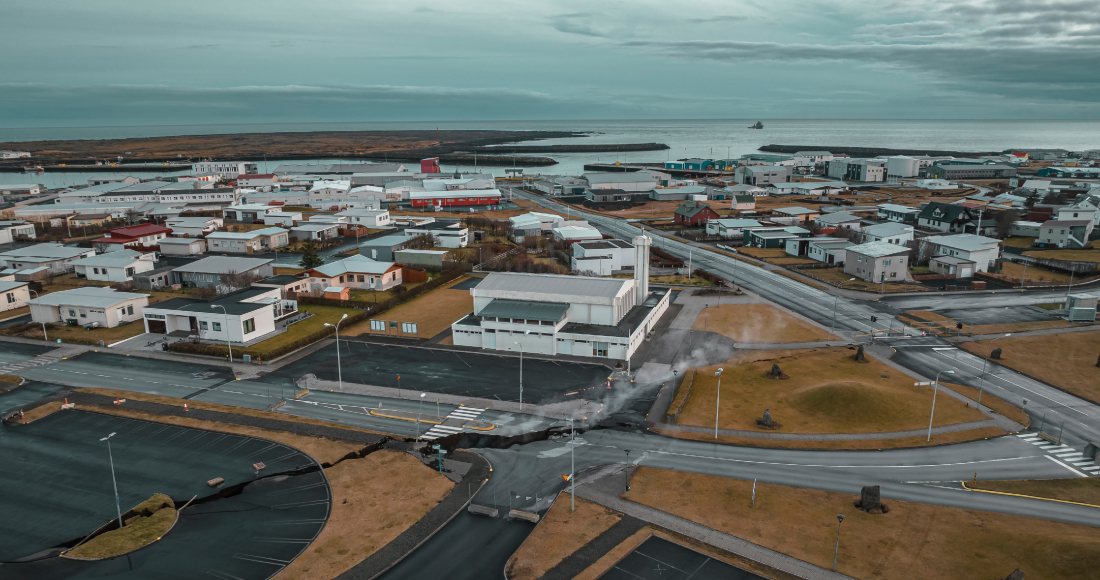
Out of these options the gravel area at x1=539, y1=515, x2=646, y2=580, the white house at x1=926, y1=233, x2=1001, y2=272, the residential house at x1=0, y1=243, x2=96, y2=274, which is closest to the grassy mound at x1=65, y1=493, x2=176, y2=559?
the gravel area at x1=539, y1=515, x2=646, y2=580

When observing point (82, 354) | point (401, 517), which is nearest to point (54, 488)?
point (401, 517)

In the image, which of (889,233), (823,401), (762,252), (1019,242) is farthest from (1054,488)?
(1019,242)

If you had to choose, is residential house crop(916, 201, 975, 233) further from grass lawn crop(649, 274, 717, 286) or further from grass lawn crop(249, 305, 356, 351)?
grass lawn crop(249, 305, 356, 351)

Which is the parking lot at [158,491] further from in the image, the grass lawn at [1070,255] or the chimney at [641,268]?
the grass lawn at [1070,255]

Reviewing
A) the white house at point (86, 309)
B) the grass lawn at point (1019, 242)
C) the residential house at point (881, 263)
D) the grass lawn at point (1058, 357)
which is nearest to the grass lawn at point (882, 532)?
the grass lawn at point (1058, 357)

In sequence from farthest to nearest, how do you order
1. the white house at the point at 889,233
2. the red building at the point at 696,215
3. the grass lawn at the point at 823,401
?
the red building at the point at 696,215
the white house at the point at 889,233
the grass lawn at the point at 823,401

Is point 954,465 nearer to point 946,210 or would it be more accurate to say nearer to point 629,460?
point 629,460

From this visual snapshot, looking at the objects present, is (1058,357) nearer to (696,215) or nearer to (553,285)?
(553,285)
